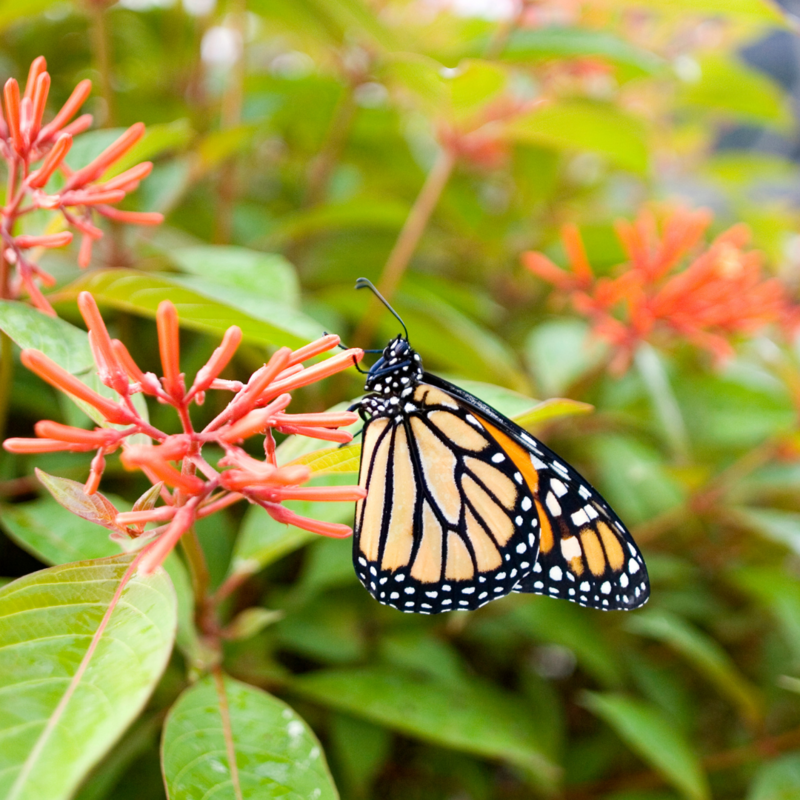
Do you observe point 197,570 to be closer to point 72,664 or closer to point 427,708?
point 72,664

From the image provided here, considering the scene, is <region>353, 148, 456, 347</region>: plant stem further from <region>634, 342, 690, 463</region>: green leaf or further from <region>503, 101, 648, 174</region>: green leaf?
<region>634, 342, 690, 463</region>: green leaf

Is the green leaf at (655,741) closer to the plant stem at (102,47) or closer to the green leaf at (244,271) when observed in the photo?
the green leaf at (244,271)

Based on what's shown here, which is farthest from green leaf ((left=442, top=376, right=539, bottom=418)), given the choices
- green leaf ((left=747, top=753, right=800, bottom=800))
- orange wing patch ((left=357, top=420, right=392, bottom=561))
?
green leaf ((left=747, top=753, right=800, bottom=800))

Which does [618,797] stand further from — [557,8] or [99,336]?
[557,8]

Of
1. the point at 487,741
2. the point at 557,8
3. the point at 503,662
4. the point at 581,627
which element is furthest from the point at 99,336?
the point at 557,8

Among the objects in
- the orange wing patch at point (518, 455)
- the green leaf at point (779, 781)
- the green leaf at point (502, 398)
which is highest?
the green leaf at point (502, 398)

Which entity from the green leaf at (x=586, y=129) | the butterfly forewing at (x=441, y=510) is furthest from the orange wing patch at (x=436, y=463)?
the green leaf at (x=586, y=129)
